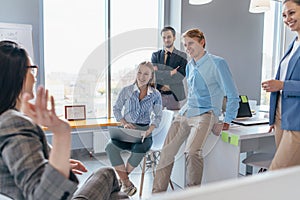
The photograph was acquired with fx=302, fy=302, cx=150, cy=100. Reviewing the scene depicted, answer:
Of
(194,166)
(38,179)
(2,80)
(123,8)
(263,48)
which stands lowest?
(194,166)

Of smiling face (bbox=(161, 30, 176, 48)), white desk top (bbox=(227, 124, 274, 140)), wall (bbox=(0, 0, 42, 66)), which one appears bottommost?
white desk top (bbox=(227, 124, 274, 140))

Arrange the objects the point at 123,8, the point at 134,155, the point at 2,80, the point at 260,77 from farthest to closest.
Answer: the point at 260,77 < the point at 123,8 < the point at 134,155 < the point at 2,80

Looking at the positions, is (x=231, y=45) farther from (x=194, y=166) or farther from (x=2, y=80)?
(x=2, y=80)

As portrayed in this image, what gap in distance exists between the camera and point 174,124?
91.0 inches

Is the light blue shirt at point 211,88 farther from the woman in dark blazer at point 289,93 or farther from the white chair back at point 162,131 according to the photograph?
the woman in dark blazer at point 289,93

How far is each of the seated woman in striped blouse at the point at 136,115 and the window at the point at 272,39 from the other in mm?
2871

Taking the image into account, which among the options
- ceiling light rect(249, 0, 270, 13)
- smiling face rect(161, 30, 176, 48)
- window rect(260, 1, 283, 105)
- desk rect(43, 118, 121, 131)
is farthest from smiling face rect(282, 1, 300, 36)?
window rect(260, 1, 283, 105)

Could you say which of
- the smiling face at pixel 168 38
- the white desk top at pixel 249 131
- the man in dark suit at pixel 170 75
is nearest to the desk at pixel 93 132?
the man in dark suit at pixel 170 75

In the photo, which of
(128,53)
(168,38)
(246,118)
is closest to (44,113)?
(128,53)

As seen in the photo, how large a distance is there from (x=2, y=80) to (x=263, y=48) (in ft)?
13.7

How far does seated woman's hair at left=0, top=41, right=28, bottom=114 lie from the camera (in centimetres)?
86

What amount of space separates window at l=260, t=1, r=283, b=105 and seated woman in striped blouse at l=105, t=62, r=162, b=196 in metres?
2.87

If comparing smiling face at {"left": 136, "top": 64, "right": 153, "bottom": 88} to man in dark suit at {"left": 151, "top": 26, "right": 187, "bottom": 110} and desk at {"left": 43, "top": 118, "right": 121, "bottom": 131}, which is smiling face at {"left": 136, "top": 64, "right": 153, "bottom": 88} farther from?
desk at {"left": 43, "top": 118, "right": 121, "bottom": 131}

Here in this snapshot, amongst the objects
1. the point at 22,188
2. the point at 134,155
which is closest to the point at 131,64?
the point at 134,155
